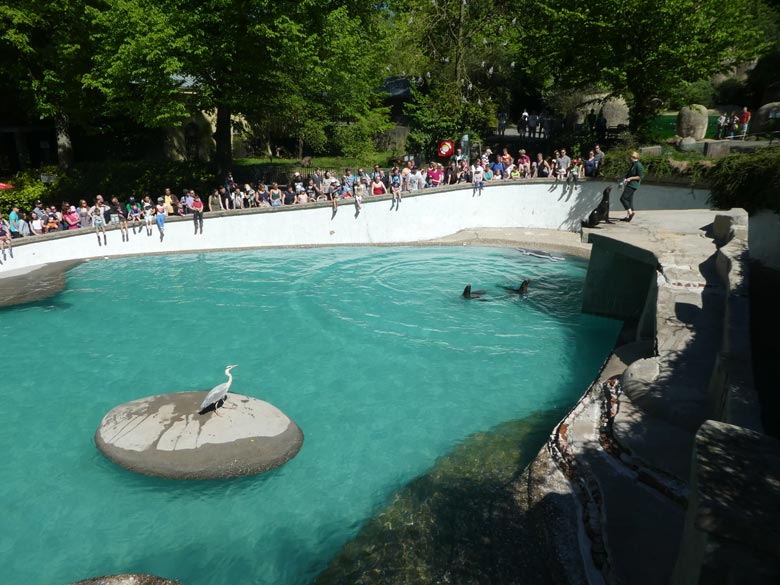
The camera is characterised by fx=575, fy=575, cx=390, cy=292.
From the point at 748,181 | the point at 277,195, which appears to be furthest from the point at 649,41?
the point at 277,195

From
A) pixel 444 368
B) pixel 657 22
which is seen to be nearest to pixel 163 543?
pixel 444 368

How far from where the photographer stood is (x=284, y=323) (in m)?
14.9

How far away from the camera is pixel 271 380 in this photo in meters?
12.0

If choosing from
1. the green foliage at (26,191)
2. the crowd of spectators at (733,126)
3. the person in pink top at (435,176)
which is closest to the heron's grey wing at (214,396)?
the person in pink top at (435,176)

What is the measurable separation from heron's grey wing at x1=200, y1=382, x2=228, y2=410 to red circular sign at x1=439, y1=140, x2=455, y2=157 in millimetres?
23072

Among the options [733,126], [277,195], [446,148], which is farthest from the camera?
[446,148]

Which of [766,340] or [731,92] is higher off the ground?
[731,92]

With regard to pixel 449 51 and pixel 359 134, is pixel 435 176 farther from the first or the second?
pixel 449 51

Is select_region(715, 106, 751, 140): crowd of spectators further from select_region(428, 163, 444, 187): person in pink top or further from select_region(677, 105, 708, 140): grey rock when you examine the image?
select_region(428, 163, 444, 187): person in pink top

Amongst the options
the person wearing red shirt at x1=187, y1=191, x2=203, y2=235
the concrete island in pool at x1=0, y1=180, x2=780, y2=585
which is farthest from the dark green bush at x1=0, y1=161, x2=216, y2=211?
the concrete island in pool at x1=0, y1=180, x2=780, y2=585

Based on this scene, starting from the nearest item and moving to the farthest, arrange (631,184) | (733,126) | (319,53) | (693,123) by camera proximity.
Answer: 1. (631,184)
2. (319,53)
3. (733,126)
4. (693,123)

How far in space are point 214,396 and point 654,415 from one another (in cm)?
656

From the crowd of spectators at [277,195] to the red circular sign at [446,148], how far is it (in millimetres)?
2295

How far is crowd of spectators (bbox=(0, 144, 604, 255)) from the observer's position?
19953mm
